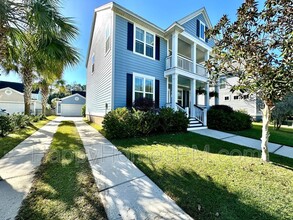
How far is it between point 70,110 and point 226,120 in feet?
89.9

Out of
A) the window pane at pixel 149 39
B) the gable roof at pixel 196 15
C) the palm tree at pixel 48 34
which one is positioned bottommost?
the palm tree at pixel 48 34

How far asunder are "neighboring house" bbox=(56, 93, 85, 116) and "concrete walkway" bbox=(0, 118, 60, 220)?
2585cm

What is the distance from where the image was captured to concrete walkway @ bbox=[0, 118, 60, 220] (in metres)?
2.44

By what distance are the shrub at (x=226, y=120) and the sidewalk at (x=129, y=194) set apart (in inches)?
348

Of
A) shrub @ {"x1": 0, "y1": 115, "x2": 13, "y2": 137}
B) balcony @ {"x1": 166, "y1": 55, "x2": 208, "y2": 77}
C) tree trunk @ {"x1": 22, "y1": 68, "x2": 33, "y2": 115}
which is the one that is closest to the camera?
shrub @ {"x1": 0, "y1": 115, "x2": 13, "y2": 137}

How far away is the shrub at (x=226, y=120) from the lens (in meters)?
10.8

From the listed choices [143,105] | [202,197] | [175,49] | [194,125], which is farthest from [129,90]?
[202,197]

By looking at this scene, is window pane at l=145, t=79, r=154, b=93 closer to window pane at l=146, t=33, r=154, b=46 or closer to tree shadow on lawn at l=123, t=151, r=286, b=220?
window pane at l=146, t=33, r=154, b=46

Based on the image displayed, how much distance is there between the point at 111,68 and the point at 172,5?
20.3 ft

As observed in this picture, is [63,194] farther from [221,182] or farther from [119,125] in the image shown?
[119,125]

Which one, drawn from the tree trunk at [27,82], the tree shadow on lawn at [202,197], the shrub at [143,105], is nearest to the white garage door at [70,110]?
the tree trunk at [27,82]

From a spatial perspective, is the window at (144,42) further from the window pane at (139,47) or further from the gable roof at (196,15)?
the gable roof at (196,15)

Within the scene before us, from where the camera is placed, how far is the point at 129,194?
2846mm

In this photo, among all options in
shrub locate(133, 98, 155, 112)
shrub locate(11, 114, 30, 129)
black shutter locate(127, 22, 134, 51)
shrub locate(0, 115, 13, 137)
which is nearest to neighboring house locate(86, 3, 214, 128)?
black shutter locate(127, 22, 134, 51)
